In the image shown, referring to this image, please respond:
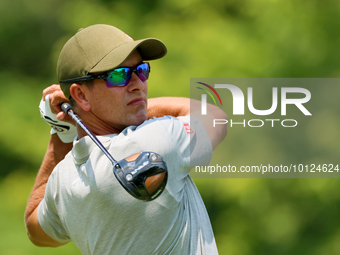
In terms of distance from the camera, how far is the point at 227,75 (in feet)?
12.3

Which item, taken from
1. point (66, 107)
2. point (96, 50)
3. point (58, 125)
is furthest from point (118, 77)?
point (58, 125)

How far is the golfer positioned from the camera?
4.30 ft

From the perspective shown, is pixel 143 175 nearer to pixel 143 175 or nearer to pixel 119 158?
pixel 143 175

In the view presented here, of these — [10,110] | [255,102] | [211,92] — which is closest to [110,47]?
[211,92]

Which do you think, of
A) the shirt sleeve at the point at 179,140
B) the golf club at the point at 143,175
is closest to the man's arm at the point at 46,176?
the shirt sleeve at the point at 179,140

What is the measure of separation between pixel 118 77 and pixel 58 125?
0.49 metres

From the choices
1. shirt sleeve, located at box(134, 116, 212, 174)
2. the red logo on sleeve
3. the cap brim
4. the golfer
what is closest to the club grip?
the golfer

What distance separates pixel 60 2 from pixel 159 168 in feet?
11.8

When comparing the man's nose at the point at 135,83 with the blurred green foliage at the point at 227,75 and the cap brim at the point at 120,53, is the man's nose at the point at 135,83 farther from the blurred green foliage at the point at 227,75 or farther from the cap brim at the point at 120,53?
the blurred green foliage at the point at 227,75

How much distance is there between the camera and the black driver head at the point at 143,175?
111 cm

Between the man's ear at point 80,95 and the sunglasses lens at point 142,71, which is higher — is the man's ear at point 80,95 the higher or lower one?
the lower one

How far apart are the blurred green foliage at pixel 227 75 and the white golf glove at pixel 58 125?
77.2 inches

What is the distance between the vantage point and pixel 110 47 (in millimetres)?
1381

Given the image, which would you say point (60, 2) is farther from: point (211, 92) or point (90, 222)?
point (90, 222)
